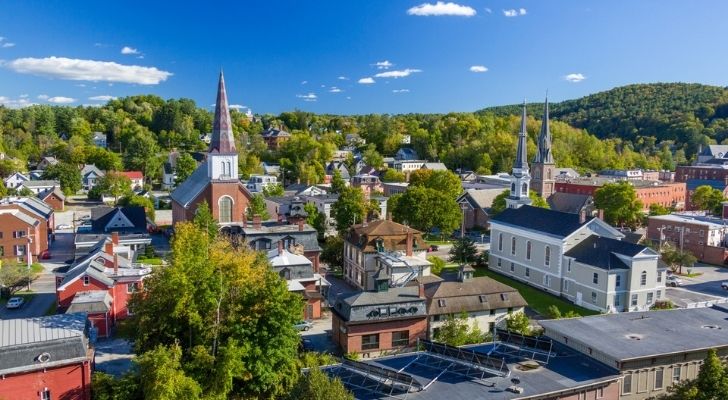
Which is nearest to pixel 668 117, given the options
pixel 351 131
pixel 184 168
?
pixel 351 131

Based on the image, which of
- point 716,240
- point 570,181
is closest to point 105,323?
point 716,240

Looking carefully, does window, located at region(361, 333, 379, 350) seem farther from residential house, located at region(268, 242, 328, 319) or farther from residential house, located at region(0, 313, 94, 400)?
residential house, located at region(0, 313, 94, 400)

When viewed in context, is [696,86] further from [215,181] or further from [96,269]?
[96,269]

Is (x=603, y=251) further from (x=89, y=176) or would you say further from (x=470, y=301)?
(x=89, y=176)

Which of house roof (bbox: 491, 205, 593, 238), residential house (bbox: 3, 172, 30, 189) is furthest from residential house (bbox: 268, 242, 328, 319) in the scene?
residential house (bbox: 3, 172, 30, 189)

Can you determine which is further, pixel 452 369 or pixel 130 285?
pixel 130 285

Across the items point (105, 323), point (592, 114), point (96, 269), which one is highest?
point (592, 114)

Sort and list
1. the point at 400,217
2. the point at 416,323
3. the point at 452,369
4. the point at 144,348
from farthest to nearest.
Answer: the point at 400,217 → the point at 416,323 → the point at 144,348 → the point at 452,369
